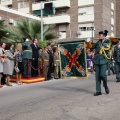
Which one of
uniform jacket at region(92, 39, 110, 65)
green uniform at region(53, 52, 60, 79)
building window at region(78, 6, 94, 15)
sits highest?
building window at region(78, 6, 94, 15)

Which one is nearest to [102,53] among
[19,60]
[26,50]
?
[19,60]

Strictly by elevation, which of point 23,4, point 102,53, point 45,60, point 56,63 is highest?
point 23,4

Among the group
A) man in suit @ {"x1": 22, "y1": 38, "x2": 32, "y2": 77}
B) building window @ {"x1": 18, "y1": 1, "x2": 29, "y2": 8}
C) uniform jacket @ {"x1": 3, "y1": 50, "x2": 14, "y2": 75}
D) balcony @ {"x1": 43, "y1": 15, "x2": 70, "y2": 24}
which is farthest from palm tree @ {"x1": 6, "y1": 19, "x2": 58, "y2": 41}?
building window @ {"x1": 18, "y1": 1, "x2": 29, "y2": 8}

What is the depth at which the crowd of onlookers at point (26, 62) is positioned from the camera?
37.1ft

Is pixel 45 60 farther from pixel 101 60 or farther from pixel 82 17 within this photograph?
pixel 82 17

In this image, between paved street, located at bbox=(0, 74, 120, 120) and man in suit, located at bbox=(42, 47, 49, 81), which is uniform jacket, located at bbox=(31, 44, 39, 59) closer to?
man in suit, located at bbox=(42, 47, 49, 81)

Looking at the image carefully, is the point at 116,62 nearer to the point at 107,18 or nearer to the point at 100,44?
the point at 100,44

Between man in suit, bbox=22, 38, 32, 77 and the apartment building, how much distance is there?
85.6 feet

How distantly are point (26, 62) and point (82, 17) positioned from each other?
28589 millimetres

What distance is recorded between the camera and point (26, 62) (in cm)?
1245

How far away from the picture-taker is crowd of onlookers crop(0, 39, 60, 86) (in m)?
11.3

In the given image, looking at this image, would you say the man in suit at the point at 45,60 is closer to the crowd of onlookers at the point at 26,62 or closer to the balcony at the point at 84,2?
the crowd of onlookers at the point at 26,62

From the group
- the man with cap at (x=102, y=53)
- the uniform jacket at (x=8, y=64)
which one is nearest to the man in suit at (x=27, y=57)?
the uniform jacket at (x=8, y=64)

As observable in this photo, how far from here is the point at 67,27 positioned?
4134cm
